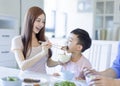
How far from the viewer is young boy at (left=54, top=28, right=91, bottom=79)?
70.2 inches

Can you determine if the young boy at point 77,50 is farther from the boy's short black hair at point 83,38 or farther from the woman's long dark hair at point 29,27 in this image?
the woman's long dark hair at point 29,27

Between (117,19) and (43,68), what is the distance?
2597 mm

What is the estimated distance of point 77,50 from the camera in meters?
1.86

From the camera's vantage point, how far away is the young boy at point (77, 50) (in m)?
1.78

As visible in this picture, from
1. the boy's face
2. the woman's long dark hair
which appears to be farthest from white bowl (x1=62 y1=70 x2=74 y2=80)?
the woman's long dark hair

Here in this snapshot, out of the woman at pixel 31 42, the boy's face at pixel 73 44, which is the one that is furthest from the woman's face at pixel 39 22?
the boy's face at pixel 73 44

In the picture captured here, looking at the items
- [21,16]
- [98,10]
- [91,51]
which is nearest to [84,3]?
[98,10]

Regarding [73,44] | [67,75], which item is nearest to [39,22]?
[73,44]

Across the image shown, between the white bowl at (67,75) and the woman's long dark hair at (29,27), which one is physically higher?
the woman's long dark hair at (29,27)

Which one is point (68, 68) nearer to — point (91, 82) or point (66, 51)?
point (66, 51)

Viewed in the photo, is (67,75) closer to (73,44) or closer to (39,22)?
(73,44)

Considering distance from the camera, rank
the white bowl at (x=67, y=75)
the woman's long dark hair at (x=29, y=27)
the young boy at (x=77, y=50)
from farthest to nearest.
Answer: the woman's long dark hair at (x=29, y=27), the young boy at (x=77, y=50), the white bowl at (x=67, y=75)

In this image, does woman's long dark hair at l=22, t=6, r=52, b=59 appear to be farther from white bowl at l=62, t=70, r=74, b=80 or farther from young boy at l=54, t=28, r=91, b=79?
white bowl at l=62, t=70, r=74, b=80

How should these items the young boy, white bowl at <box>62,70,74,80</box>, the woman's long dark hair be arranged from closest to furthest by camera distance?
white bowl at <box>62,70,74,80</box> < the young boy < the woman's long dark hair
